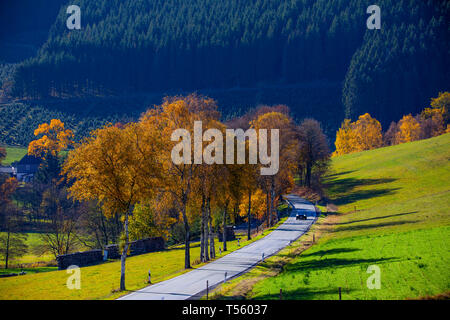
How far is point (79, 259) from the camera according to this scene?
178 feet

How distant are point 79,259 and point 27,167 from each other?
85266mm

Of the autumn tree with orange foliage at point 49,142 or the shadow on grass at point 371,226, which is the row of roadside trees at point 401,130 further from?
the shadow on grass at point 371,226

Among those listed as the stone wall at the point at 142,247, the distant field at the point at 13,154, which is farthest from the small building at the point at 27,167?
the stone wall at the point at 142,247

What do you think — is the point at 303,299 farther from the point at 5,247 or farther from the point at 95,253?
the point at 5,247

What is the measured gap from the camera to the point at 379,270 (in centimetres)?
2902

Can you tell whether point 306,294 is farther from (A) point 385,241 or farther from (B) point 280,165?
(B) point 280,165

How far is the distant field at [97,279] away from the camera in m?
36.1

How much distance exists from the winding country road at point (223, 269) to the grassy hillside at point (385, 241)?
3726mm

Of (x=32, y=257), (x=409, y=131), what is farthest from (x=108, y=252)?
(x=409, y=131)

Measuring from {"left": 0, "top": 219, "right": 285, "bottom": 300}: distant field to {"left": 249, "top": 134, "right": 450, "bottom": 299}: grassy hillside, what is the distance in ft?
37.4

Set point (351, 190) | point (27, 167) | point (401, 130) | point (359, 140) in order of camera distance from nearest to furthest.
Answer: point (351, 190) → point (27, 167) → point (401, 130) → point (359, 140)

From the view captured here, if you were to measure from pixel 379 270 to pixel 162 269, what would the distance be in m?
22.9

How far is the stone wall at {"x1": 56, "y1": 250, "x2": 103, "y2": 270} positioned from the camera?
53188 millimetres

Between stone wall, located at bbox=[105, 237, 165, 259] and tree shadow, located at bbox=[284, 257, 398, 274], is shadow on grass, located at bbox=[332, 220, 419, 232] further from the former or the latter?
stone wall, located at bbox=[105, 237, 165, 259]
